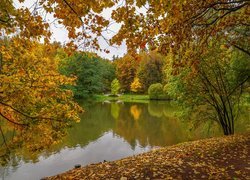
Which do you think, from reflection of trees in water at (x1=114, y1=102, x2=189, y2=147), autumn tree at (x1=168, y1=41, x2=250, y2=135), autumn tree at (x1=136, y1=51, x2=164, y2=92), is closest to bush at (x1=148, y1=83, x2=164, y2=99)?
autumn tree at (x1=136, y1=51, x2=164, y2=92)

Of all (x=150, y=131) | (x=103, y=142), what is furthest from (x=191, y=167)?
(x=150, y=131)

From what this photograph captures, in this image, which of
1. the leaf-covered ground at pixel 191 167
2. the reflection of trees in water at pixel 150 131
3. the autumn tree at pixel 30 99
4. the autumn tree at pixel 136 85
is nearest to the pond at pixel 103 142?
the reflection of trees in water at pixel 150 131

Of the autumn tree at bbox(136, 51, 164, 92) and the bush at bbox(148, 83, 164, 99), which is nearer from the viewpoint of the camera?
the bush at bbox(148, 83, 164, 99)

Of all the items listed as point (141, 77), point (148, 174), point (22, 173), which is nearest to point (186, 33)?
point (148, 174)

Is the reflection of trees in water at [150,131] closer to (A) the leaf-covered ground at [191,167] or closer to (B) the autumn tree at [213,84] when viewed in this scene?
(B) the autumn tree at [213,84]

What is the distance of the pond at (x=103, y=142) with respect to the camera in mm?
13539

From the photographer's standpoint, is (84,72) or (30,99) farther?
(84,72)

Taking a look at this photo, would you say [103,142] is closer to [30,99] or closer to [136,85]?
[30,99]

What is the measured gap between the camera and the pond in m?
13.5

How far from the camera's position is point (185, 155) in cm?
862

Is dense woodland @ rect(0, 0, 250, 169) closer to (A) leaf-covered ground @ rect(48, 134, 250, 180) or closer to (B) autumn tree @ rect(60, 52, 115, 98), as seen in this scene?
(A) leaf-covered ground @ rect(48, 134, 250, 180)

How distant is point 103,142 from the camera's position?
19094mm

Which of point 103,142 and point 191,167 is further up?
point 191,167

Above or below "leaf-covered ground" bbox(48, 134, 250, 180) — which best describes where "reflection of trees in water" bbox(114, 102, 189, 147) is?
below
